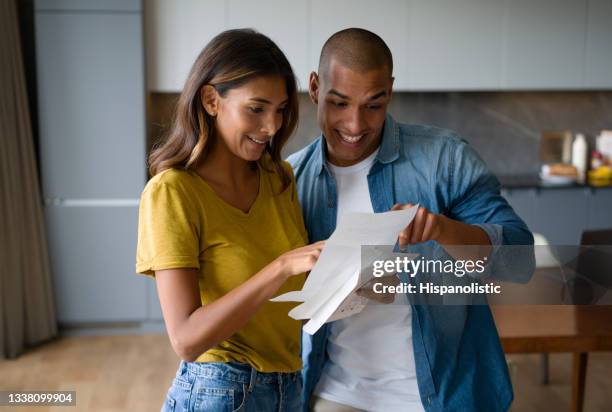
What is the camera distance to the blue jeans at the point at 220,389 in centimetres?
129

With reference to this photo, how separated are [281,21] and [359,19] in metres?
0.52

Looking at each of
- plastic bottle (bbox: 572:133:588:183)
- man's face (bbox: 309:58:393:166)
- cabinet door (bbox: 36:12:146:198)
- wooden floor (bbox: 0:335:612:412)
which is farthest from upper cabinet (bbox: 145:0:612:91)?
man's face (bbox: 309:58:393:166)

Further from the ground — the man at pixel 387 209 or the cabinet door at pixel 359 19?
the cabinet door at pixel 359 19

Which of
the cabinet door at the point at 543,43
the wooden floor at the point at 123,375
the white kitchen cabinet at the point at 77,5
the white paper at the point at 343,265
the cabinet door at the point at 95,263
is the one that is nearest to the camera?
the white paper at the point at 343,265

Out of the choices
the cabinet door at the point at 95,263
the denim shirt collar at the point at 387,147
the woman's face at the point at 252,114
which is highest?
the woman's face at the point at 252,114

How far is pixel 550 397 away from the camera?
3.52m

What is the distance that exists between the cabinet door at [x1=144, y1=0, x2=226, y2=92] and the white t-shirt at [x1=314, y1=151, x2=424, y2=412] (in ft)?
10.6

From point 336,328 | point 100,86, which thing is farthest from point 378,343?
point 100,86

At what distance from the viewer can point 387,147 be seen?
5.45 ft

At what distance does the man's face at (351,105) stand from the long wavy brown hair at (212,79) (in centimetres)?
20

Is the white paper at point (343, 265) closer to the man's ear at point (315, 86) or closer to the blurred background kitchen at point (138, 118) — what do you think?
the man's ear at point (315, 86)

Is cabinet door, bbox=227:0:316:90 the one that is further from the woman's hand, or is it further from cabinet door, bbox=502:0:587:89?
the woman's hand

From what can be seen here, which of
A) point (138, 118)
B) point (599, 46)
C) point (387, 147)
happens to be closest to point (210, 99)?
point (387, 147)

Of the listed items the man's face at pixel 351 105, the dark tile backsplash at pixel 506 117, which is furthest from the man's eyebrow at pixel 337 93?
the dark tile backsplash at pixel 506 117
